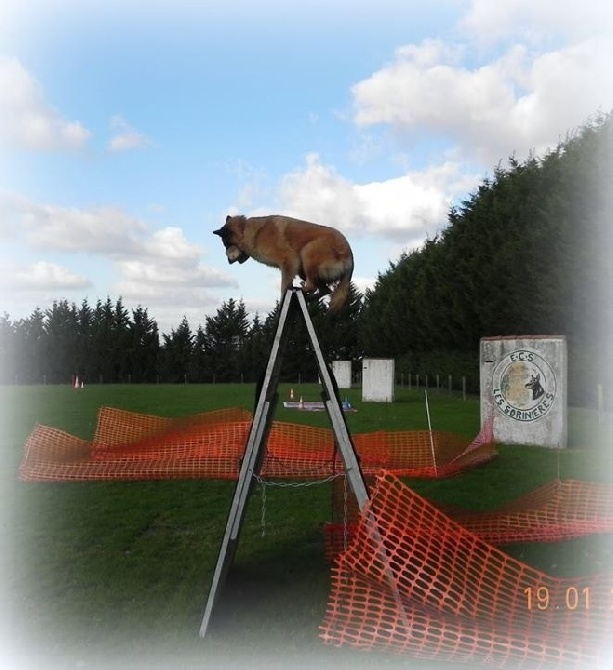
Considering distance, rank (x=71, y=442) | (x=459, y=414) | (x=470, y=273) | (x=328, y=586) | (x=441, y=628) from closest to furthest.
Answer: (x=441, y=628) → (x=328, y=586) → (x=71, y=442) → (x=459, y=414) → (x=470, y=273)

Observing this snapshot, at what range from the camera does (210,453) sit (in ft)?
38.0

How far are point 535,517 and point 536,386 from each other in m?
7.10

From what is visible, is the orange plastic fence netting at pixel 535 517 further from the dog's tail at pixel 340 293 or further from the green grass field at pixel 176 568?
the dog's tail at pixel 340 293

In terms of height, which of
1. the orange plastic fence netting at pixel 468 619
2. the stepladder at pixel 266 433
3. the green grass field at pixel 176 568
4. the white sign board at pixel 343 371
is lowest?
the green grass field at pixel 176 568

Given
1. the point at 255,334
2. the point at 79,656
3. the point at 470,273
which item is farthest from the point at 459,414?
the point at 255,334

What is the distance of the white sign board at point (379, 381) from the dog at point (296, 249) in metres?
22.4

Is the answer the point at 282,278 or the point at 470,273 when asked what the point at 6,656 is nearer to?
the point at 282,278

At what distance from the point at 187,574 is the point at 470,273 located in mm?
28905

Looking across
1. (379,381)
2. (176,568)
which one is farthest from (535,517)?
(379,381)

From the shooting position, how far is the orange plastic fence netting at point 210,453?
412 inches

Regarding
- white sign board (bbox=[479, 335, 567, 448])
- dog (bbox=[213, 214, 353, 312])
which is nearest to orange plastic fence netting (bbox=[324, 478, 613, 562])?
dog (bbox=[213, 214, 353, 312])

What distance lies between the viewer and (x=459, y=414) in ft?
74.2

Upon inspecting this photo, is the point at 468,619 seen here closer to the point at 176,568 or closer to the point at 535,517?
the point at 176,568
